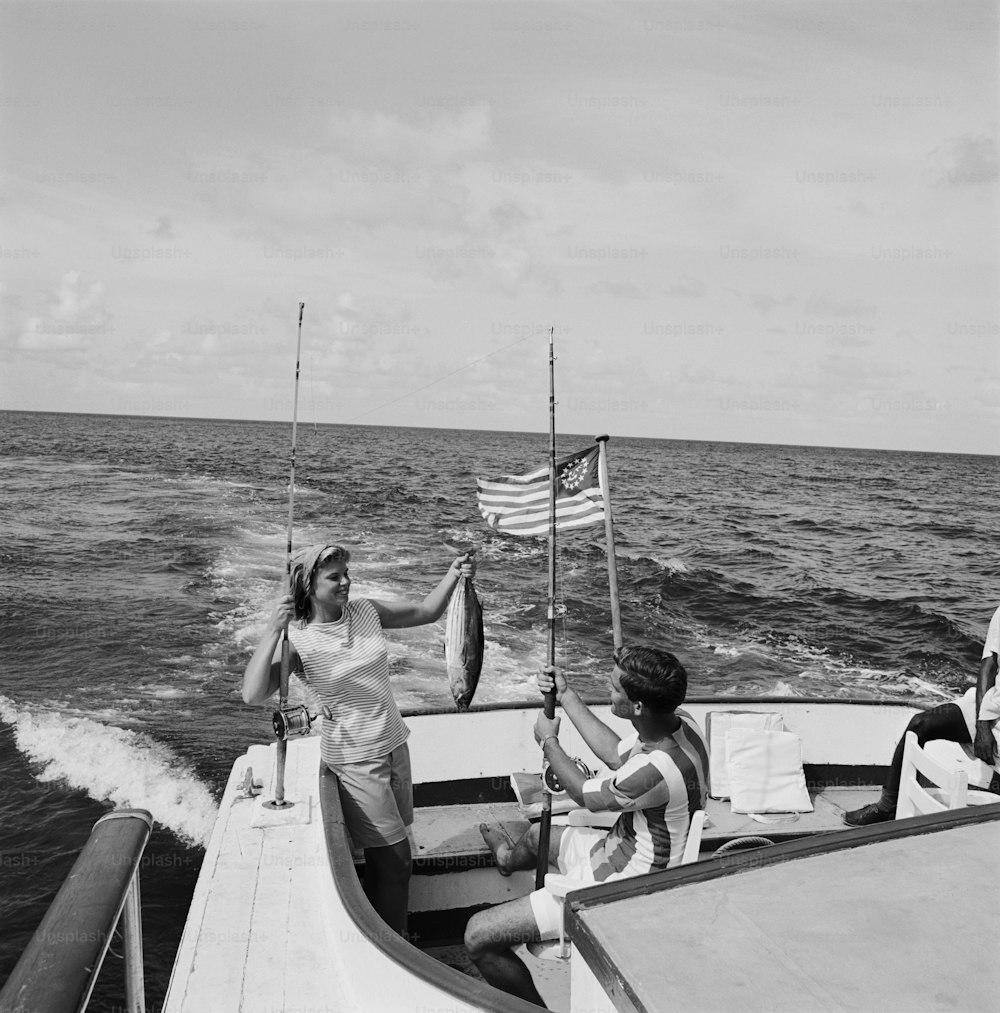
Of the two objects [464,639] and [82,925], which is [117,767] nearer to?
[464,639]

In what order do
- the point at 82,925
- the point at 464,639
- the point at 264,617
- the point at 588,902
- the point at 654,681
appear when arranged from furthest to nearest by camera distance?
the point at 264,617 < the point at 464,639 < the point at 654,681 < the point at 588,902 < the point at 82,925

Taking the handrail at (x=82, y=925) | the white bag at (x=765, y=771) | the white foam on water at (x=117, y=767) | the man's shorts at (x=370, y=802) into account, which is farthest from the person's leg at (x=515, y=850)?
the white foam on water at (x=117, y=767)

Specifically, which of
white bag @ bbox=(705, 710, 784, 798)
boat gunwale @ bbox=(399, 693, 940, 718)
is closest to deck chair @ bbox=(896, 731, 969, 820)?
white bag @ bbox=(705, 710, 784, 798)

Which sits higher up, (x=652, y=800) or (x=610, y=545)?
(x=610, y=545)

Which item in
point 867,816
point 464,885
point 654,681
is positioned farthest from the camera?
point 867,816

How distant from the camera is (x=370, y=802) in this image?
428 cm

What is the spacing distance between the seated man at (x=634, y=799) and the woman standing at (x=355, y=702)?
792mm

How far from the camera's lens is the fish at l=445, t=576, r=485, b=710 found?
4469 millimetres

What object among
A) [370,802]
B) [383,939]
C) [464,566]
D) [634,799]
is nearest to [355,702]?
[370,802]

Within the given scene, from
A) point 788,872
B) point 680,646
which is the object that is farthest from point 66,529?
point 788,872

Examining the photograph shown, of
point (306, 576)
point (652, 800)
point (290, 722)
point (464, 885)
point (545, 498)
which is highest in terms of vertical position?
point (545, 498)

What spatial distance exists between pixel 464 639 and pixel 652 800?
1.46 meters

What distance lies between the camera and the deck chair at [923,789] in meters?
4.73

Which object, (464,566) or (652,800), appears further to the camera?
(464,566)
